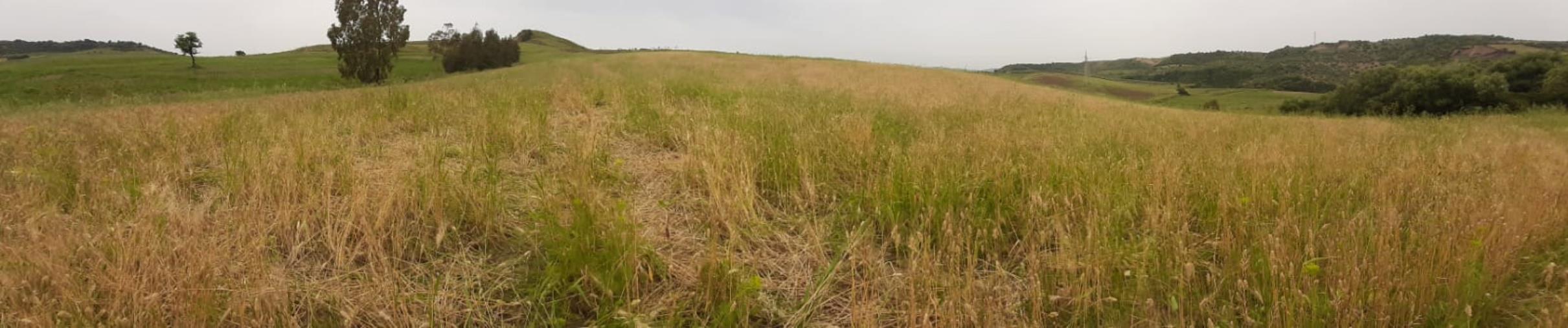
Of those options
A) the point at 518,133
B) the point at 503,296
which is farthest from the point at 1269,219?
the point at 518,133

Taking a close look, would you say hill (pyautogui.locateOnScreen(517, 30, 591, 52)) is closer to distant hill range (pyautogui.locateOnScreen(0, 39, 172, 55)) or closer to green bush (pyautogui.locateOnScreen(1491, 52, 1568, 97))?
distant hill range (pyautogui.locateOnScreen(0, 39, 172, 55))

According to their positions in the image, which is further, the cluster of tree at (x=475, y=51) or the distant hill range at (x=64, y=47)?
the distant hill range at (x=64, y=47)

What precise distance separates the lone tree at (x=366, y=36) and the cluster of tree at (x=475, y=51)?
42.7ft

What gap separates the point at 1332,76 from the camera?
90.9 metres

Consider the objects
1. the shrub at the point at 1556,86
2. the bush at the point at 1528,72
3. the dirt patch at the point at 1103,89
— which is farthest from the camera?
the dirt patch at the point at 1103,89

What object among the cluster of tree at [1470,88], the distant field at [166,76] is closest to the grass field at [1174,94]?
the cluster of tree at [1470,88]

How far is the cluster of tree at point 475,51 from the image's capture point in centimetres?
4953

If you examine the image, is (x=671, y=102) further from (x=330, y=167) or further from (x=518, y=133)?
(x=330, y=167)

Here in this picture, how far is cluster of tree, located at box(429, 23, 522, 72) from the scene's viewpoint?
49531mm

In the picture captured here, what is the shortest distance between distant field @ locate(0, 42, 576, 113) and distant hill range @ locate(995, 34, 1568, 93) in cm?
8100

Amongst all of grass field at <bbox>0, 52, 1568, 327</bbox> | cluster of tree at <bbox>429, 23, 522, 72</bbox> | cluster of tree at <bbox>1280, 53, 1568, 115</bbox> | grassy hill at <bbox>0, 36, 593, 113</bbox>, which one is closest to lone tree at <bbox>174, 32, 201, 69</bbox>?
grassy hill at <bbox>0, 36, 593, 113</bbox>

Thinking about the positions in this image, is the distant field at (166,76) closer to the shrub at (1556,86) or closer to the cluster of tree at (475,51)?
the cluster of tree at (475,51)

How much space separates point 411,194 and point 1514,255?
534 cm

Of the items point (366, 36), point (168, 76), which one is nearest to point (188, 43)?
point (168, 76)
